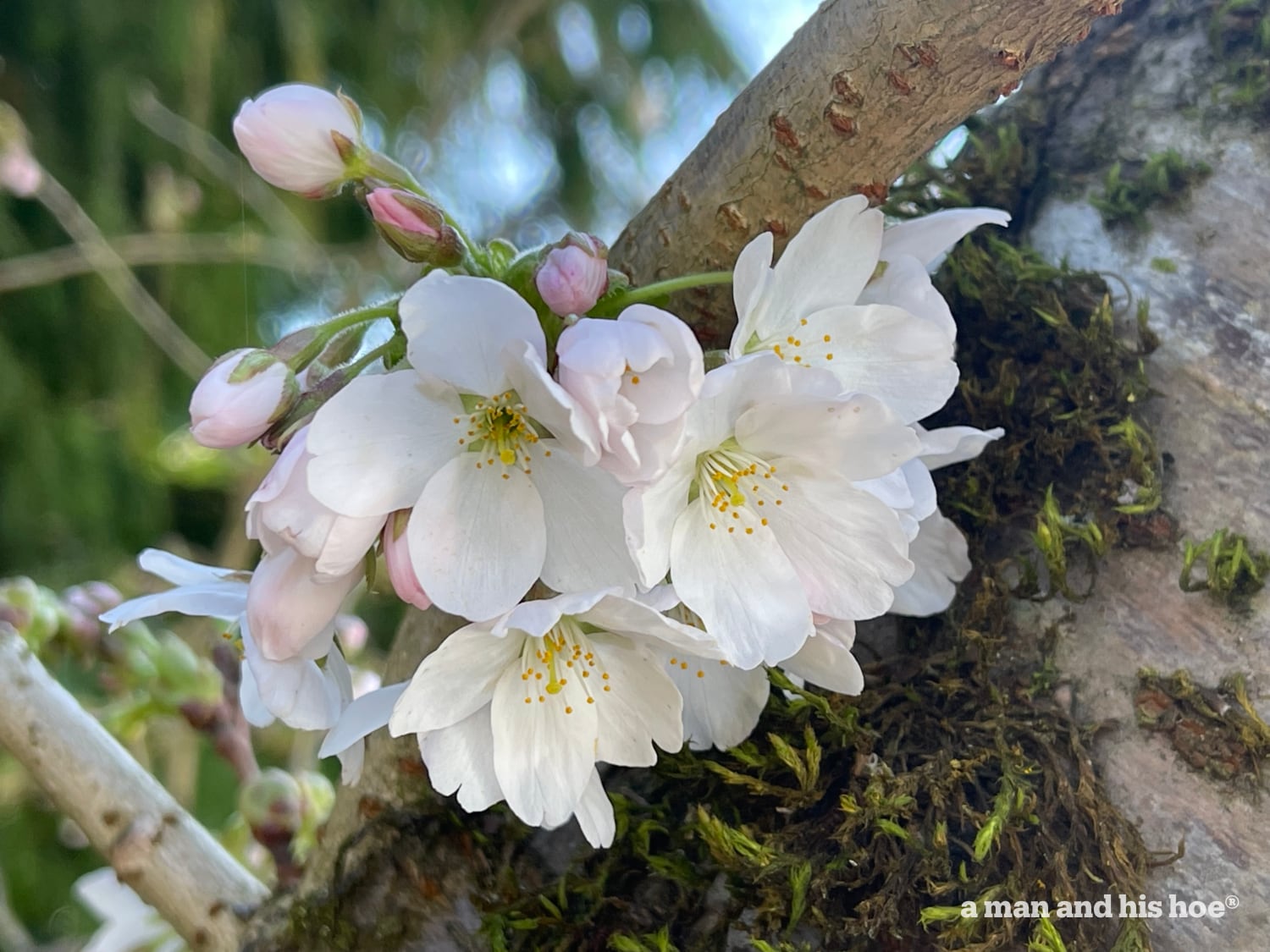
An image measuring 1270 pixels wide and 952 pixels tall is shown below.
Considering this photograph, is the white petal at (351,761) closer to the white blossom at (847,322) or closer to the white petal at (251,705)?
the white petal at (251,705)

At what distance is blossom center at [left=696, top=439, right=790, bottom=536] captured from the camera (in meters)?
0.56

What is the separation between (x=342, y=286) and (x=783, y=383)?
250 cm

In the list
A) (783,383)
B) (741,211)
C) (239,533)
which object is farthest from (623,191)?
(783,383)

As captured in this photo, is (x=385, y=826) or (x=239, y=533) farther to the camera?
(x=239, y=533)

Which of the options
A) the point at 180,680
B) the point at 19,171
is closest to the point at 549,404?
the point at 180,680

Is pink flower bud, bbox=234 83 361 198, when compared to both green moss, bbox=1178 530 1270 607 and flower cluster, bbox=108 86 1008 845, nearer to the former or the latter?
flower cluster, bbox=108 86 1008 845

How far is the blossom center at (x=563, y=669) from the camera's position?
58 cm

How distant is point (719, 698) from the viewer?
619 mm

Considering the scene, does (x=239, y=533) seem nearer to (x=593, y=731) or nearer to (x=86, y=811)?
(x=86, y=811)

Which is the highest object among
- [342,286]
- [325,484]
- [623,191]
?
[325,484]

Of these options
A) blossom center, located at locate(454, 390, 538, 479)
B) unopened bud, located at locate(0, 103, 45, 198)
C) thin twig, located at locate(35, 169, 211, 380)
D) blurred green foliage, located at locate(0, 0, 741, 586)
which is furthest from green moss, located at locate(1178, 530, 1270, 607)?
unopened bud, located at locate(0, 103, 45, 198)

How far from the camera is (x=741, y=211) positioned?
2.14 feet

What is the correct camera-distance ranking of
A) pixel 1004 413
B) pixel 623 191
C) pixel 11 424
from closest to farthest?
1. pixel 1004 413
2. pixel 11 424
3. pixel 623 191

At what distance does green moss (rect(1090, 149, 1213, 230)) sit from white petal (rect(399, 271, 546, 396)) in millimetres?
574
